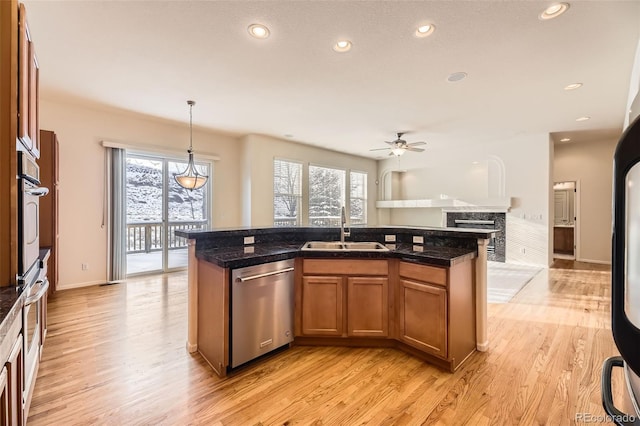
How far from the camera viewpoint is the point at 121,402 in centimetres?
185

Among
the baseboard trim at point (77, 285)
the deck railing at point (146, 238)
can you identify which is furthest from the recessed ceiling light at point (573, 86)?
the baseboard trim at point (77, 285)

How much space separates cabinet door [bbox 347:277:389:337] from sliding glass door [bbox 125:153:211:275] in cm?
428

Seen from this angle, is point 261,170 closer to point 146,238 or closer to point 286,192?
point 286,192

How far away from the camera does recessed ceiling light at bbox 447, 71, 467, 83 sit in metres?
3.22

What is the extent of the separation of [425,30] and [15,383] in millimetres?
3421

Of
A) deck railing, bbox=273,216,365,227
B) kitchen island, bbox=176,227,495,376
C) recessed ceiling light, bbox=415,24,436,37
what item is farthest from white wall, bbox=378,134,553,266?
kitchen island, bbox=176,227,495,376

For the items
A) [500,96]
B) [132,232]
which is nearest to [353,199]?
[500,96]

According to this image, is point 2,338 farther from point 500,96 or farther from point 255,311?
point 500,96

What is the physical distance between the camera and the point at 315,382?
6.73ft

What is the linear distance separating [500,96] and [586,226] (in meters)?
5.15

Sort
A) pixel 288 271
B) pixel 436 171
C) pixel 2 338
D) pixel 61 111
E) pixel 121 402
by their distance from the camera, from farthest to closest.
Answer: pixel 436 171 → pixel 61 111 → pixel 288 271 → pixel 121 402 → pixel 2 338

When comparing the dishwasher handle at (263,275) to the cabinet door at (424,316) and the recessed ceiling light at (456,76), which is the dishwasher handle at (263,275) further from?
the recessed ceiling light at (456,76)

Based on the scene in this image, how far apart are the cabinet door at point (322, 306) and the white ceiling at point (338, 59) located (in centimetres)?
222

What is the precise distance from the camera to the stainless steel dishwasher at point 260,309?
83.9 inches
